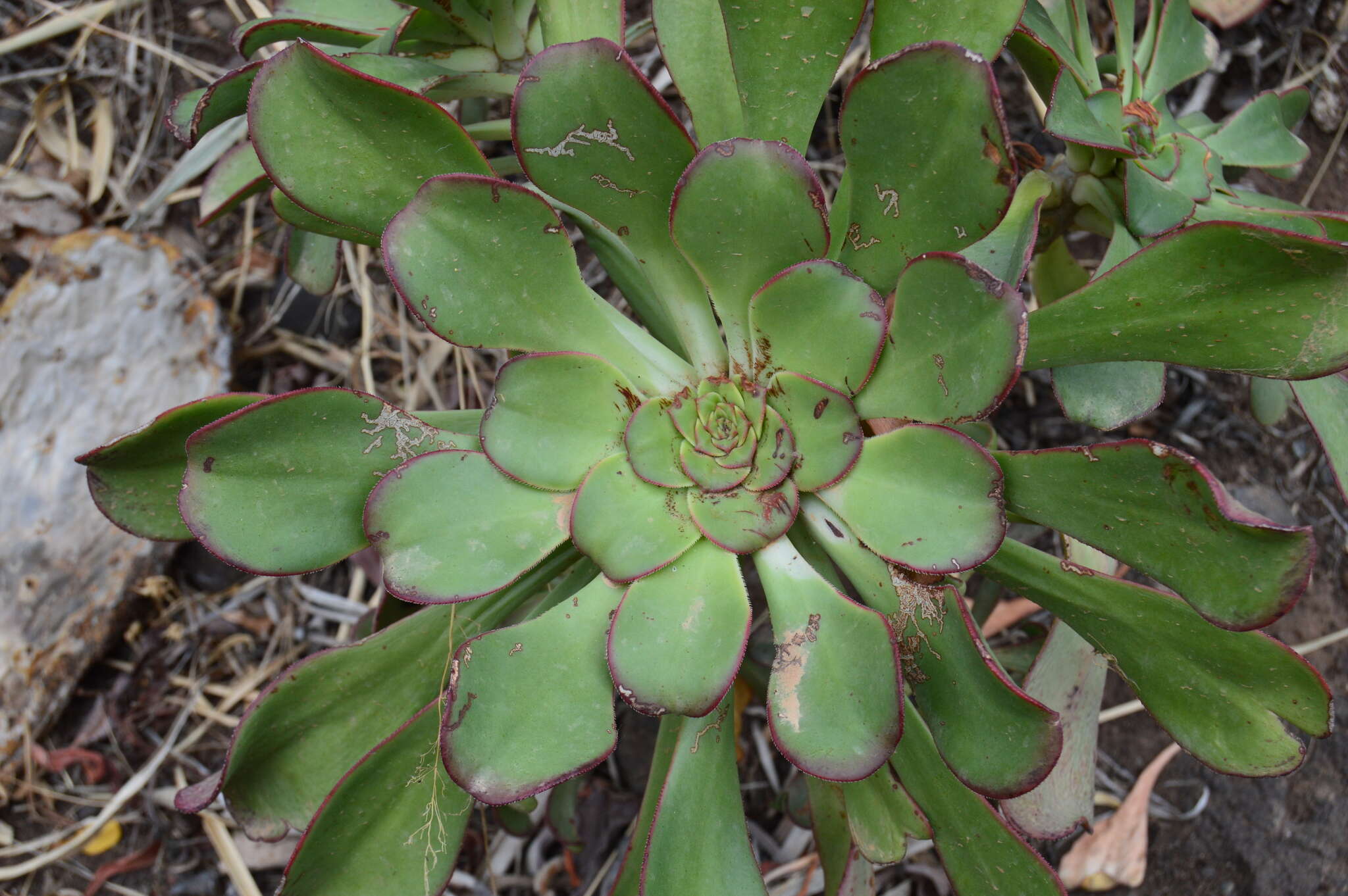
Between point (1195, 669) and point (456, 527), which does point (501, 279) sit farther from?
point (1195, 669)

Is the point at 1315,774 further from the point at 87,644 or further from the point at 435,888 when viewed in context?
the point at 87,644

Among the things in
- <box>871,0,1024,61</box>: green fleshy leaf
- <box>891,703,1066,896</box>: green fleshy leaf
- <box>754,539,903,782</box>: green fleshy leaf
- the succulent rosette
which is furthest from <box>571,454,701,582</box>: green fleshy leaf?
<box>871,0,1024,61</box>: green fleshy leaf

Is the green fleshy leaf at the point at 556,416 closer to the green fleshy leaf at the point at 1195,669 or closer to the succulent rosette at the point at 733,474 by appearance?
the succulent rosette at the point at 733,474

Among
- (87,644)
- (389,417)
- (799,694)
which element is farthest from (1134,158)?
(87,644)

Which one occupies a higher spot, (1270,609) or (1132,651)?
(1270,609)

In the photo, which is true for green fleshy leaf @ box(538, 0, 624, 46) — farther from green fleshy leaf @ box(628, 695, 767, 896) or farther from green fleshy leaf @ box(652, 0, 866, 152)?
green fleshy leaf @ box(628, 695, 767, 896)

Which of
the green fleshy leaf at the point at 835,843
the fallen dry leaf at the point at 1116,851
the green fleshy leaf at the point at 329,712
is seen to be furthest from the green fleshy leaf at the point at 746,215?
the fallen dry leaf at the point at 1116,851
